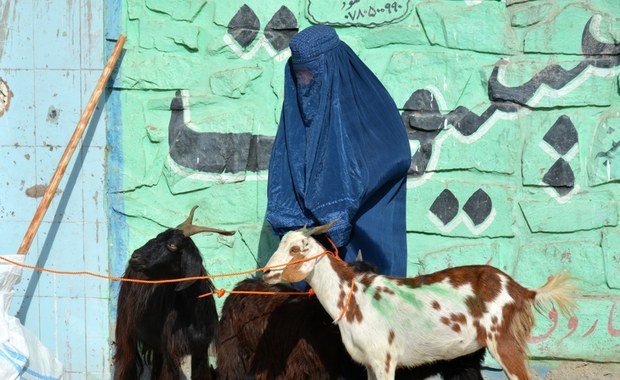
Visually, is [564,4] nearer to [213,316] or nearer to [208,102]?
[208,102]

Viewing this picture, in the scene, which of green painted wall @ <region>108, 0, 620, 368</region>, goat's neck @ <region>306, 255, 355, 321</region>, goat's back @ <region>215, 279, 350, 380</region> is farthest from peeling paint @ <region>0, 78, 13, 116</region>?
goat's neck @ <region>306, 255, 355, 321</region>

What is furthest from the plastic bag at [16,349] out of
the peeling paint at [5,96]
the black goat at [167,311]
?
the peeling paint at [5,96]

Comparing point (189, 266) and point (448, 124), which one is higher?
point (448, 124)

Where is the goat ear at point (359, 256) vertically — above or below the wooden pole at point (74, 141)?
below

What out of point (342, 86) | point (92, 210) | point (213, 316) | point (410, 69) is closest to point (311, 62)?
point (342, 86)

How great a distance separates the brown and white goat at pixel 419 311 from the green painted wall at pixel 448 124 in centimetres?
144

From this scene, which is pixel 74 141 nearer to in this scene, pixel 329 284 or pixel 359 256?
pixel 359 256

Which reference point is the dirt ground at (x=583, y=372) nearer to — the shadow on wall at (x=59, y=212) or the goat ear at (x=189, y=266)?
the goat ear at (x=189, y=266)

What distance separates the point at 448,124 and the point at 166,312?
2.12m

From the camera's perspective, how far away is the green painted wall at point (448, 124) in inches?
251

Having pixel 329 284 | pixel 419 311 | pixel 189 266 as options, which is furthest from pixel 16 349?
pixel 419 311

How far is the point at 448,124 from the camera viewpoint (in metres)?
6.43

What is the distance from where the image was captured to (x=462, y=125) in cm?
643

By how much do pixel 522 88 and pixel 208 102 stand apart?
6.48 feet
